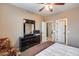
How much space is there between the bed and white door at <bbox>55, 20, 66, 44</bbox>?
90mm

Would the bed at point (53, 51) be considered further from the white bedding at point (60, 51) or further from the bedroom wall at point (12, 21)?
the bedroom wall at point (12, 21)

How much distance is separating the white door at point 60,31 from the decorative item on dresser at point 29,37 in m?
0.33

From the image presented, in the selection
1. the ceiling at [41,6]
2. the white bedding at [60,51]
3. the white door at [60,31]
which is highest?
the ceiling at [41,6]

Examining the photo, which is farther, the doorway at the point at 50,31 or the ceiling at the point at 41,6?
the doorway at the point at 50,31

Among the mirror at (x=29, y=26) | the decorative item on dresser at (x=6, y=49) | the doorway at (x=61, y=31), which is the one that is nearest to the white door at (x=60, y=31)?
the doorway at (x=61, y=31)

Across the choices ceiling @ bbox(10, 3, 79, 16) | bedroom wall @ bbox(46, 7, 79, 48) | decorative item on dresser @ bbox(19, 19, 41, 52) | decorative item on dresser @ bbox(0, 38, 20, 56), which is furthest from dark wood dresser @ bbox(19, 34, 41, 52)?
bedroom wall @ bbox(46, 7, 79, 48)

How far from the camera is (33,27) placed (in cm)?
182

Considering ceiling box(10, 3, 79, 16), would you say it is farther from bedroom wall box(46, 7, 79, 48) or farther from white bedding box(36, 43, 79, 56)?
white bedding box(36, 43, 79, 56)

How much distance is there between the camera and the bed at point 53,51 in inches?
68.0

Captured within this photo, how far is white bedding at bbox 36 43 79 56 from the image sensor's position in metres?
1.73

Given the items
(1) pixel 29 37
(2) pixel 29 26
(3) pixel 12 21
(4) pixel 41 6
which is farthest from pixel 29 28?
(4) pixel 41 6

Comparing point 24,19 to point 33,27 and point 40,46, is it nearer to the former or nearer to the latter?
point 33,27

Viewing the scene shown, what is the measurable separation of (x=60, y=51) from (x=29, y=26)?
71 cm

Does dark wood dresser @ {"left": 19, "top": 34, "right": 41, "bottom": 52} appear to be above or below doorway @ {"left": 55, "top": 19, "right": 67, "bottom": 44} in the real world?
below
